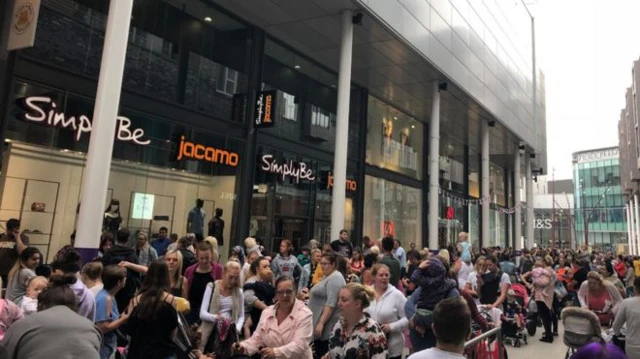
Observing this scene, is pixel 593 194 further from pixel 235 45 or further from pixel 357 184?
pixel 235 45

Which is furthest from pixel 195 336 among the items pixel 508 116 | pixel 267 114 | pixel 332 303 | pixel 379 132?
pixel 508 116

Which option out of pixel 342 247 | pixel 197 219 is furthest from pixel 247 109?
pixel 342 247

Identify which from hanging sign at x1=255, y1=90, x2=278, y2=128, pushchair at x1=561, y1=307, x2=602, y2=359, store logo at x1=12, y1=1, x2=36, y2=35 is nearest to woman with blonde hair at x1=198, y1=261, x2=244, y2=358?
pushchair at x1=561, y1=307, x2=602, y2=359

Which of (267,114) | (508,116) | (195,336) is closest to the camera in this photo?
(195,336)

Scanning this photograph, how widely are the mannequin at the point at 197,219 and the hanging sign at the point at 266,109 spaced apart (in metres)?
3.38

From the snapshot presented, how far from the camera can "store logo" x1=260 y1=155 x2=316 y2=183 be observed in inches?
615

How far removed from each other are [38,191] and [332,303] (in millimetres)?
8951

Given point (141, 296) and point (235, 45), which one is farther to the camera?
point (235, 45)

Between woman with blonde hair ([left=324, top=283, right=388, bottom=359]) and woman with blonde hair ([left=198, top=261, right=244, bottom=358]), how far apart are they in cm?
147

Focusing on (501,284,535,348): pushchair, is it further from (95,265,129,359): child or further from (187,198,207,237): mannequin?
(187,198,207,237): mannequin

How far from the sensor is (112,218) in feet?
38.4

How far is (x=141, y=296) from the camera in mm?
3949

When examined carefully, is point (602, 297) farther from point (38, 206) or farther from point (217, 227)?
point (38, 206)

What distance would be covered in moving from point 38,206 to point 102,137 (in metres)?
4.05
